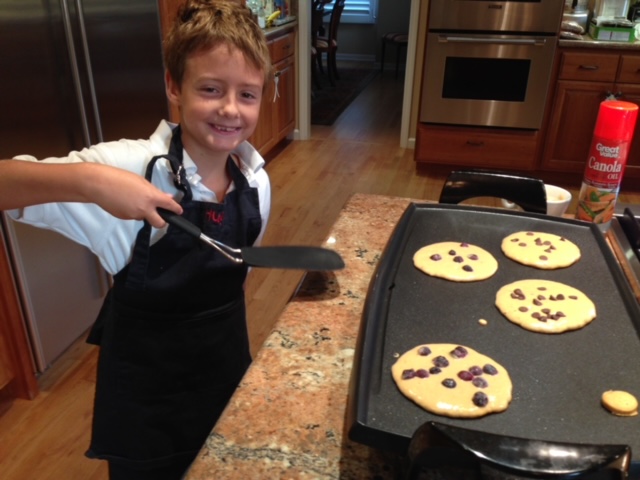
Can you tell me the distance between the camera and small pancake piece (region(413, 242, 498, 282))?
0.86 m

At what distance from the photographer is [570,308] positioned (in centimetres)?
77

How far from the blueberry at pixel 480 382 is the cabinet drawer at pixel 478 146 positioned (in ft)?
10.1

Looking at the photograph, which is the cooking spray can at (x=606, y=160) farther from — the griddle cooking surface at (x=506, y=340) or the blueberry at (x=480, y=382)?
the blueberry at (x=480, y=382)

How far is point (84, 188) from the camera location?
2.32ft

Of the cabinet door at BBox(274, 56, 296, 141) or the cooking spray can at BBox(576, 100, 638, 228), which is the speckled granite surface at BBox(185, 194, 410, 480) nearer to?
the cooking spray can at BBox(576, 100, 638, 228)

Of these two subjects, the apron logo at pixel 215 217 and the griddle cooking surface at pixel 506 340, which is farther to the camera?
the apron logo at pixel 215 217

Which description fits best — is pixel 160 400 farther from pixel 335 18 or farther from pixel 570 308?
pixel 335 18

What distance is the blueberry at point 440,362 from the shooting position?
66 centimetres

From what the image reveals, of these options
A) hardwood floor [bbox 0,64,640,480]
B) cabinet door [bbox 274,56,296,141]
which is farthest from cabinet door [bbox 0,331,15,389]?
cabinet door [bbox 274,56,296,141]

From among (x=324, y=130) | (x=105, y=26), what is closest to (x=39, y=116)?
(x=105, y=26)

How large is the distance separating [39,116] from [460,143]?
2.56 metres

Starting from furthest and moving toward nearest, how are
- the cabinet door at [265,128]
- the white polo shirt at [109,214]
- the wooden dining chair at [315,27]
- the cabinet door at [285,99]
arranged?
the wooden dining chair at [315,27], the cabinet door at [285,99], the cabinet door at [265,128], the white polo shirt at [109,214]

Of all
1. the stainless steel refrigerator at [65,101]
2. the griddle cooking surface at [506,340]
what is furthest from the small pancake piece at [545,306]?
the stainless steel refrigerator at [65,101]

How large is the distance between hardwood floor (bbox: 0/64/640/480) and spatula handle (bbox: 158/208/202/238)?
3.85 feet
